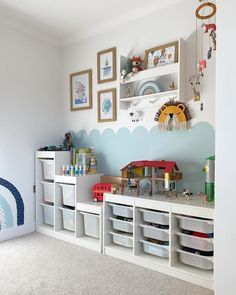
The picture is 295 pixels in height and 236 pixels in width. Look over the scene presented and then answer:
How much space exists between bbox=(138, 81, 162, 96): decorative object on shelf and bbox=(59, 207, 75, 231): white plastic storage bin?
1456 mm

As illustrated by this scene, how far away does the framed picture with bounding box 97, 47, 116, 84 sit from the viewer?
304cm

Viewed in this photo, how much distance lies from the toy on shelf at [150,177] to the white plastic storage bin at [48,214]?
1.08m

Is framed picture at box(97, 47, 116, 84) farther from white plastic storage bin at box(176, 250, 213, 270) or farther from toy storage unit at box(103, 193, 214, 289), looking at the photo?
white plastic storage bin at box(176, 250, 213, 270)

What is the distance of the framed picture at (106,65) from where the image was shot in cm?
304

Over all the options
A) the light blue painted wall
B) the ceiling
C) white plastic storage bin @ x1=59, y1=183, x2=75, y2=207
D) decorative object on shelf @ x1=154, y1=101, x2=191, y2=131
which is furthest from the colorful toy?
the ceiling

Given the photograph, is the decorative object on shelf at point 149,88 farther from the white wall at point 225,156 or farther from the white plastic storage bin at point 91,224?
the white plastic storage bin at point 91,224

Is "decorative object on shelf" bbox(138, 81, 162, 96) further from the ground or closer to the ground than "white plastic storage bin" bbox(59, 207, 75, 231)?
further from the ground

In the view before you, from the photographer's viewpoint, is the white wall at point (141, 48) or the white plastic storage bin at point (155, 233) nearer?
the white plastic storage bin at point (155, 233)

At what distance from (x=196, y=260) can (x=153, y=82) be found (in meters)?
1.61

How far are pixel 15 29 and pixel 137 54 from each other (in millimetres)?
1424

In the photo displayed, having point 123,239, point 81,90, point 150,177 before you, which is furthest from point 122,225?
point 81,90

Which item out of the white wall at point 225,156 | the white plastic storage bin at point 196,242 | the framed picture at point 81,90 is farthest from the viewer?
the framed picture at point 81,90

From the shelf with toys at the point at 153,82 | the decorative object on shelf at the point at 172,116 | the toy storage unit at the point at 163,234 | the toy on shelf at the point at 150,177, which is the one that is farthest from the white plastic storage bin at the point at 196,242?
the shelf with toys at the point at 153,82

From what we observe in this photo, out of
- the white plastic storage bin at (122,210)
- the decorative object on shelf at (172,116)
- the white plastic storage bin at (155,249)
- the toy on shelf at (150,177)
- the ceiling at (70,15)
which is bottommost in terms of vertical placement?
the white plastic storage bin at (155,249)
